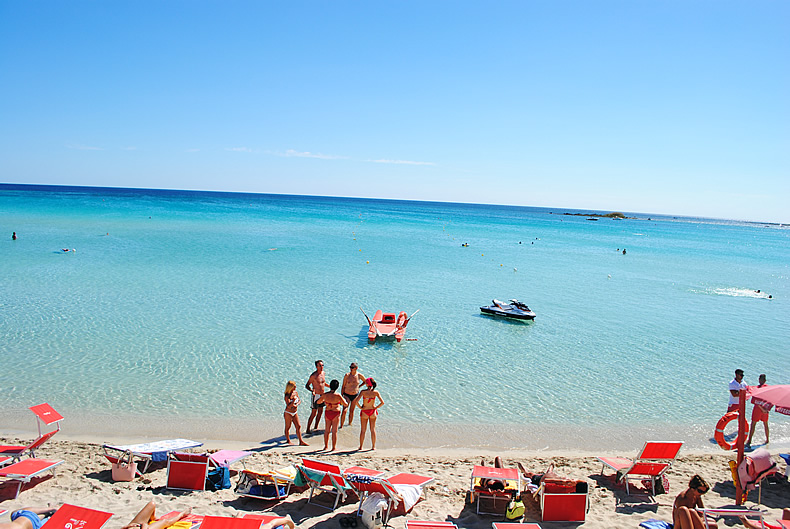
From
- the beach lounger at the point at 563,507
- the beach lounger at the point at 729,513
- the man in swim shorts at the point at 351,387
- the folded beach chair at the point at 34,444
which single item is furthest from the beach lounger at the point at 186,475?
the beach lounger at the point at 729,513

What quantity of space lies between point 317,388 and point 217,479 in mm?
2615

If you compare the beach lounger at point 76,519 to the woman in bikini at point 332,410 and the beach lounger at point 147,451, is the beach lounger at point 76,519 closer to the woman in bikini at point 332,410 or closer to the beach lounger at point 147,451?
the beach lounger at point 147,451

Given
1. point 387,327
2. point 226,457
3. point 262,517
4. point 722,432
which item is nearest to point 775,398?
point 722,432

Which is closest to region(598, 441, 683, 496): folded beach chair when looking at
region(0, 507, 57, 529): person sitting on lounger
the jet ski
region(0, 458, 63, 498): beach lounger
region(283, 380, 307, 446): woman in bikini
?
region(283, 380, 307, 446): woman in bikini

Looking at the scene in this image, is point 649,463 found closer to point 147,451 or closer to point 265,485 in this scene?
point 265,485

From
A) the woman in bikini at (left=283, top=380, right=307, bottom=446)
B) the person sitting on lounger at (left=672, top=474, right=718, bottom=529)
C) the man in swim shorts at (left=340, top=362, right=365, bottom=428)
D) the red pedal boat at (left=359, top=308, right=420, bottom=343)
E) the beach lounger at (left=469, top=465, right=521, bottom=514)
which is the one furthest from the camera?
the red pedal boat at (left=359, top=308, right=420, bottom=343)

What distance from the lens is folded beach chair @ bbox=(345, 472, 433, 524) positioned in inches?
245

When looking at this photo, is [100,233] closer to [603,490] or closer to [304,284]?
[304,284]

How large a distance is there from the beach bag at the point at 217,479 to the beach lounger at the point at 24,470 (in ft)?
7.19

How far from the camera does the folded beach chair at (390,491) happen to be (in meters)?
6.23

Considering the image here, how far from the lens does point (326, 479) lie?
256 inches

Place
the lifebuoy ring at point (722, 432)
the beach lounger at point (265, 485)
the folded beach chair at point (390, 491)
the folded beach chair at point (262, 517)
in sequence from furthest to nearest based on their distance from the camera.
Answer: the lifebuoy ring at point (722, 432) < the beach lounger at point (265, 485) < the folded beach chair at point (390, 491) < the folded beach chair at point (262, 517)

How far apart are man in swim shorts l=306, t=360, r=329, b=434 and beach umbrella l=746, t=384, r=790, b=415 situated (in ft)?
24.5

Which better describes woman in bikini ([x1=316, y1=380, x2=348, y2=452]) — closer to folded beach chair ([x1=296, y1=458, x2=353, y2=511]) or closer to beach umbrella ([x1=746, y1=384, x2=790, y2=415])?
folded beach chair ([x1=296, y1=458, x2=353, y2=511])
